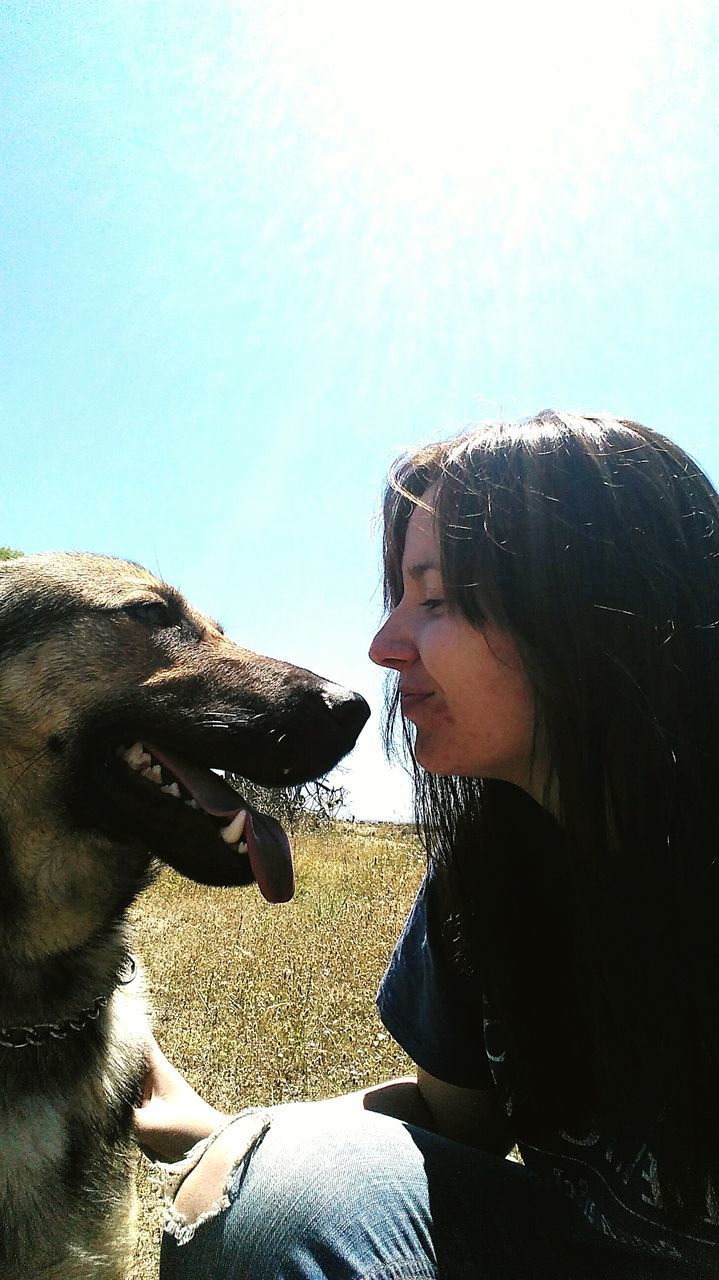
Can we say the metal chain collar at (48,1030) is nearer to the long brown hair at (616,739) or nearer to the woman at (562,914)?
the woman at (562,914)

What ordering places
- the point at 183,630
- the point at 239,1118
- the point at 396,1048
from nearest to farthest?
the point at 239,1118
the point at 183,630
the point at 396,1048

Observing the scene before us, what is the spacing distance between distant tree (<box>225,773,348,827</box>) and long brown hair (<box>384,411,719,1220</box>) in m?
0.88

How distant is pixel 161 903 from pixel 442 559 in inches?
268

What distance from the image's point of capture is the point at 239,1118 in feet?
5.23

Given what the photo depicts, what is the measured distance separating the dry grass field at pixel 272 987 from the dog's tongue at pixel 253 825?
966 millimetres

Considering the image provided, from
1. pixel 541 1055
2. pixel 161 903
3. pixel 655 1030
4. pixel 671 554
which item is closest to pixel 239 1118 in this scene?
pixel 541 1055

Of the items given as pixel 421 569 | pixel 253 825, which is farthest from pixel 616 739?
pixel 253 825

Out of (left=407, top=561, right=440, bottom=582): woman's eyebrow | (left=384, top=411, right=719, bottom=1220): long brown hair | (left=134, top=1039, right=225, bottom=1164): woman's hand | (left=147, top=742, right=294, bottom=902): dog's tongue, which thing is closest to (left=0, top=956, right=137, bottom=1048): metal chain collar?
(left=134, top=1039, right=225, bottom=1164): woman's hand

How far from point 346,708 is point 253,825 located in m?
0.42

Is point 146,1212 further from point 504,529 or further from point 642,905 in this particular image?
point 504,529

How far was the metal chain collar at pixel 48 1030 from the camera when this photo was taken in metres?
1.88

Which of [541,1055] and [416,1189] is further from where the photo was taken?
[541,1055]

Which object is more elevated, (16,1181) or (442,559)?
(442,559)

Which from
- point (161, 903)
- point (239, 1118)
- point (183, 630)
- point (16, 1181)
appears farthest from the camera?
point (161, 903)
